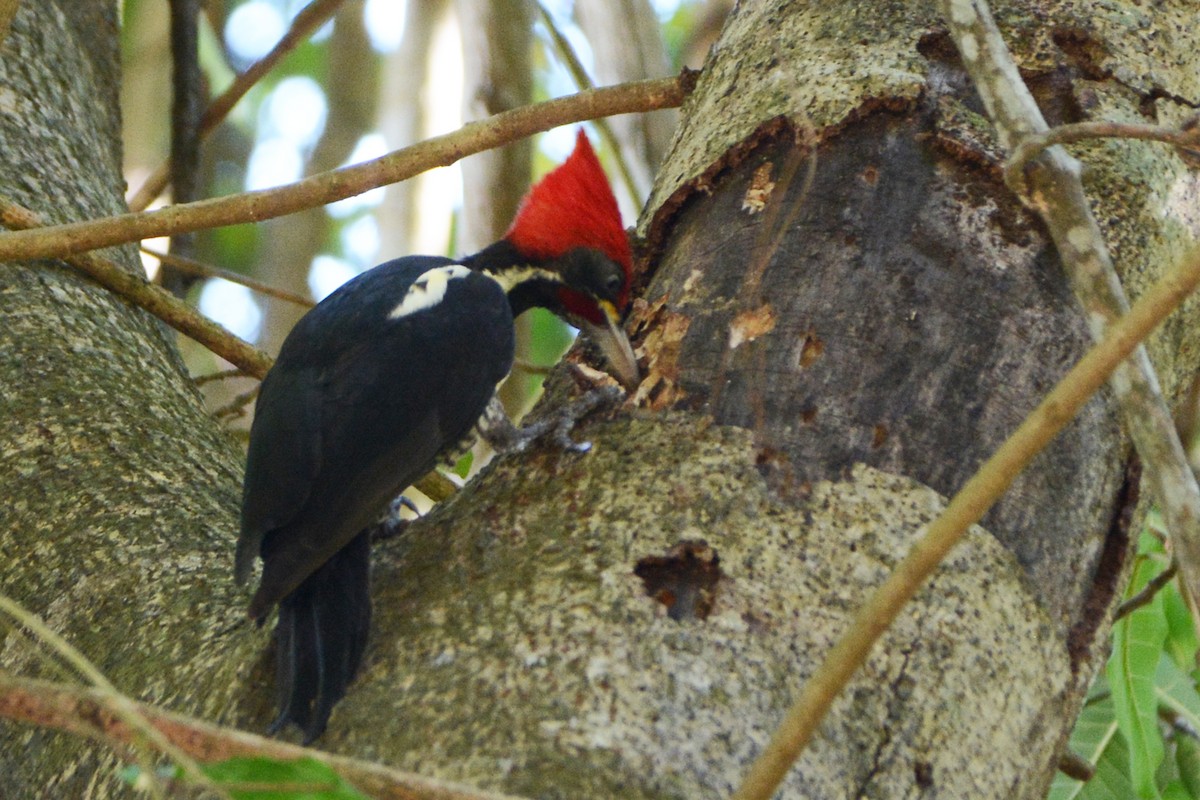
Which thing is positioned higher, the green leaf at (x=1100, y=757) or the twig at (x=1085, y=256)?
the twig at (x=1085, y=256)

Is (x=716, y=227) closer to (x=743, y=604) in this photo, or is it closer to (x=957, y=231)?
(x=957, y=231)

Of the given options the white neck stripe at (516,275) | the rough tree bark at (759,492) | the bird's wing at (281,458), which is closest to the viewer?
the rough tree bark at (759,492)

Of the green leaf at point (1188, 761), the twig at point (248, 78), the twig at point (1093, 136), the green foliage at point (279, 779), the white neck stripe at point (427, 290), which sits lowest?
the green leaf at point (1188, 761)

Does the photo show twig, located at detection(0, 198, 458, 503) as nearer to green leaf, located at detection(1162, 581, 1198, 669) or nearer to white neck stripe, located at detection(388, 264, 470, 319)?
white neck stripe, located at detection(388, 264, 470, 319)

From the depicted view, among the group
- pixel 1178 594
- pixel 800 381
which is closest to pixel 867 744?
pixel 800 381

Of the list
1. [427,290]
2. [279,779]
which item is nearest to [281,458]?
[427,290]

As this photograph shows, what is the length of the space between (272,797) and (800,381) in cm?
104

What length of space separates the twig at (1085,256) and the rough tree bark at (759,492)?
223 millimetres

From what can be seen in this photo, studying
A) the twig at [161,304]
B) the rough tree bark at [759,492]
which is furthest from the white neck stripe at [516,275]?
the rough tree bark at [759,492]

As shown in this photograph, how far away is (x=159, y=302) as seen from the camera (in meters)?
2.89

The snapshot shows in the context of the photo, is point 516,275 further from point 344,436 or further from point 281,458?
point 281,458

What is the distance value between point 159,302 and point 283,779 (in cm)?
189

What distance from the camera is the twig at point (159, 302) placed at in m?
2.70

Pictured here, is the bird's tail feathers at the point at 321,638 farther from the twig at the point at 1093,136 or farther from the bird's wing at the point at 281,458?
the twig at the point at 1093,136
